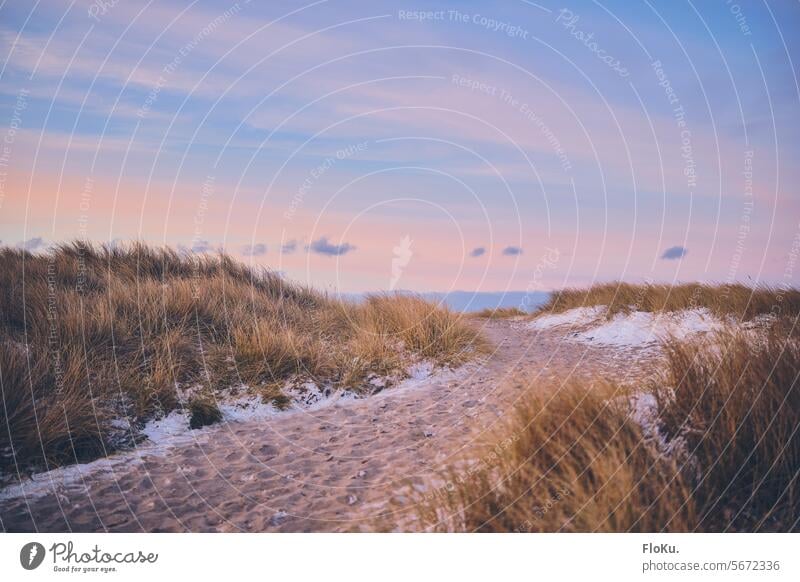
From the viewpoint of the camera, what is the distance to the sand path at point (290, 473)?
13.1 feet

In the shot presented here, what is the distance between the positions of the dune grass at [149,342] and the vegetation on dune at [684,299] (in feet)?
13.8

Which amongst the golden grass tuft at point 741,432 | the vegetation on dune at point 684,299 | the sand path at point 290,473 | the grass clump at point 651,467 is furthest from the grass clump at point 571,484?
the vegetation on dune at point 684,299

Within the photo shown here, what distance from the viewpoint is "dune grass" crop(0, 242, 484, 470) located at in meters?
5.15

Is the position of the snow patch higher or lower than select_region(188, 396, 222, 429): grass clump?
lower

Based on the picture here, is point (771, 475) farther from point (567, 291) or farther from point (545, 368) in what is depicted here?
point (567, 291)

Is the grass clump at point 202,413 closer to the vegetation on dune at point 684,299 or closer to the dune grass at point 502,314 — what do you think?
the vegetation on dune at point 684,299

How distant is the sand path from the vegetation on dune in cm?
364

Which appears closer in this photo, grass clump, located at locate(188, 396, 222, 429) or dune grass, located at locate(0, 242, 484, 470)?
dune grass, located at locate(0, 242, 484, 470)

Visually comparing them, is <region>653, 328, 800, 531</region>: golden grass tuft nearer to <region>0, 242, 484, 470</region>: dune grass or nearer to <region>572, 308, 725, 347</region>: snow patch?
<region>0, 242, 484, 470</region>: dune grass

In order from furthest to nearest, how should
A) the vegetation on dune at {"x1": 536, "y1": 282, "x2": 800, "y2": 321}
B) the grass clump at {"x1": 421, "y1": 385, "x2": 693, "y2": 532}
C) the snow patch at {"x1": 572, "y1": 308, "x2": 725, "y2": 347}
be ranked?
the snow patch at {"x1": 572, "y1": 308, "x2": 725, "y2": 347} → the vegetation on dune at {"x1": 536, "y1": 282, "x2": 800, "y2": 321} → the grass clump at {"x1": 421, "y1": 385, "x2": 693, "y2": 532}

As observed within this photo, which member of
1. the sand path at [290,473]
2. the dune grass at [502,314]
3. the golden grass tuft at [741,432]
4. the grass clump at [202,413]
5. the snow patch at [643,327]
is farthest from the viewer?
the dune grass at [502,314]

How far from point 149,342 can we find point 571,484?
557 cm

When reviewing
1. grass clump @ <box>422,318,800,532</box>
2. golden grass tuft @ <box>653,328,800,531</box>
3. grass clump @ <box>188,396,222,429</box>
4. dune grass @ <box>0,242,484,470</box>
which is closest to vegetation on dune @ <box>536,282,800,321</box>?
golden grass tuft @ <box>653,328,800,531</box>

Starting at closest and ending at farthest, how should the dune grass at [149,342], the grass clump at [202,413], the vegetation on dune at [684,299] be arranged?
the dune grass at [149,342] < the grass clump at [202,413] < the vegetation on dune at [684,299]
